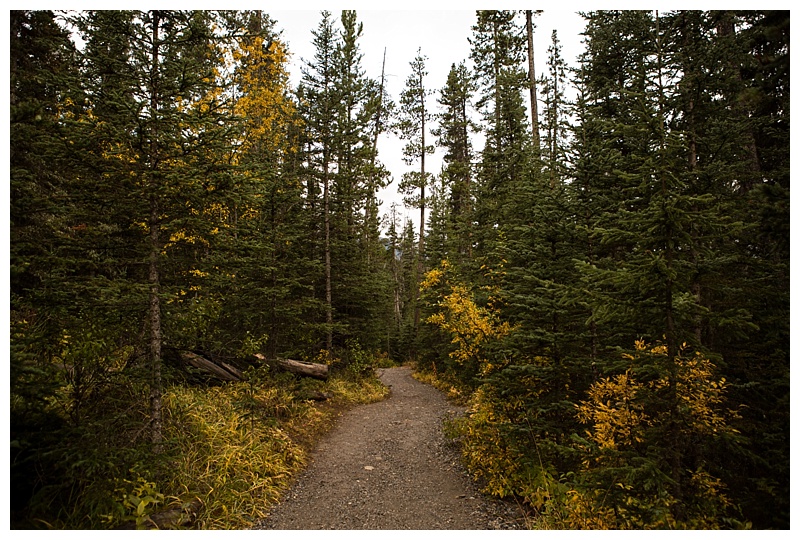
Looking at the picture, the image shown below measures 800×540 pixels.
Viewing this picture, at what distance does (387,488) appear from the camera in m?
6.41

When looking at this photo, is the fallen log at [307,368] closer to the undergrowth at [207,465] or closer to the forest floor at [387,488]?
the undergrowth at [207,465]

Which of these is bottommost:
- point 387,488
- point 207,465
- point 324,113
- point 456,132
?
point 387,488

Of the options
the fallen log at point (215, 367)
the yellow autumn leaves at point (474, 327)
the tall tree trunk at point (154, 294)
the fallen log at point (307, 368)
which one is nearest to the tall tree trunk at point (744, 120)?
the yellow autumn leaves at point (474, 327)

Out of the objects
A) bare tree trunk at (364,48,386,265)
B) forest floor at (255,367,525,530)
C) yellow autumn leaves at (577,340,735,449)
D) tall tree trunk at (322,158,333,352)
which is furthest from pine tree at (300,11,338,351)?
yellow autumn leaves at (577,340,735,449)

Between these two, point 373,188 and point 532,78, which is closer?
point 532,78

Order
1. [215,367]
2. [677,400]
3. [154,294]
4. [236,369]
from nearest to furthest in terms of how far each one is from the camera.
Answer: [677,400] < [154,294] < [215,367] < [236,369]

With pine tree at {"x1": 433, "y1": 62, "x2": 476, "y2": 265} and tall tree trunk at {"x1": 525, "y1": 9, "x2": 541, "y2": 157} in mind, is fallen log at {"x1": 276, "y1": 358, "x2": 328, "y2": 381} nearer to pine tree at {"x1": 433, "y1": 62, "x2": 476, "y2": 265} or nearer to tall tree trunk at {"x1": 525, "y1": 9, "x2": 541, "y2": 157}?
pine tree at {"x1": 433, "y1": 62, "x2": 476, "y2": 265}

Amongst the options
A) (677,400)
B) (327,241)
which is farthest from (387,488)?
(327,241)

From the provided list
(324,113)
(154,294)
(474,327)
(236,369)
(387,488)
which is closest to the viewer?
(154,294)

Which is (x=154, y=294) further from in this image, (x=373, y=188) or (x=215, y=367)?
(x=373, y=188)

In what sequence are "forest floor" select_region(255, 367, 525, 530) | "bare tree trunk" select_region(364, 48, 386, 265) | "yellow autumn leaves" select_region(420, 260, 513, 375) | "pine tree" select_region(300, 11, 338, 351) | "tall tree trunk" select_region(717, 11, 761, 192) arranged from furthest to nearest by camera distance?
1. "bare tree trunk" select_region(364, 48, 386, 265)
2. "pine tree" select_region(300, 11, 338, 351)
3. "yellow autumn leaves" select_region(420, 260, 513, 375)
4. "tall tree trunk" select_region(717, 11, 761, 192)
5. "forest floor" select_region(255, 367, 525, 530)

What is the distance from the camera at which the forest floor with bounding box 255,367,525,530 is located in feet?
17.6

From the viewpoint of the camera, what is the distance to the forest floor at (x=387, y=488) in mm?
5379
